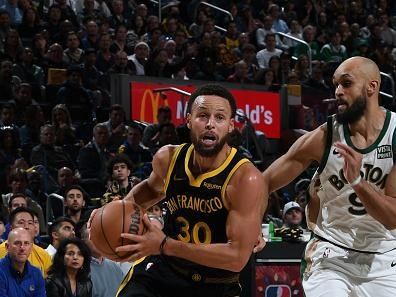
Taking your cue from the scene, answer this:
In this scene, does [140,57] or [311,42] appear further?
[311,42]

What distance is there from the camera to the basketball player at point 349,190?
5.02m

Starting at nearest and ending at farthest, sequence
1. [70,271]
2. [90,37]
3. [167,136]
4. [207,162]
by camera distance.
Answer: [207,162] < [70,271] < [167,136] < [90,37]

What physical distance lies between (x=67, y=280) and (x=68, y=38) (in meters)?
6.25

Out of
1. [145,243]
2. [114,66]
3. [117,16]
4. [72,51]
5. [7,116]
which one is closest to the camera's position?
[145,243]

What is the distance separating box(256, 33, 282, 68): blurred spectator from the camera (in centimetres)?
1653

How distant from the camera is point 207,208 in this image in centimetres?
460

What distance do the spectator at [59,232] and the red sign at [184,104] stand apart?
4.51 metres

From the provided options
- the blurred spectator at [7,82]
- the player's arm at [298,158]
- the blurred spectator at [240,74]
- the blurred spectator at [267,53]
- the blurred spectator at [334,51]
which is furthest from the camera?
the blurred spectator at [334,51]

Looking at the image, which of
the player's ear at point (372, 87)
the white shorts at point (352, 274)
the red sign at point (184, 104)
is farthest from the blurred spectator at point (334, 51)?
the white shorts at point (352, 274)

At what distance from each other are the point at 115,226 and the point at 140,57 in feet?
34.0

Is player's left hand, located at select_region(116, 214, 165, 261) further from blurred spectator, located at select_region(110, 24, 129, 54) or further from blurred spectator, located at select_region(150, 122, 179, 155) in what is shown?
blurred spectator, located at select_region(110, 24, 129, 54)

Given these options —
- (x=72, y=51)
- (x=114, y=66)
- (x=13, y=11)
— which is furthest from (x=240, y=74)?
(x=13, y=11)

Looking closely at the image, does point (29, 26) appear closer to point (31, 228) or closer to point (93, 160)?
point (93, 160)

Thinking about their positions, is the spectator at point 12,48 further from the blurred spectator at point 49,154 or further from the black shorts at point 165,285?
the black shorts at point 165,285
